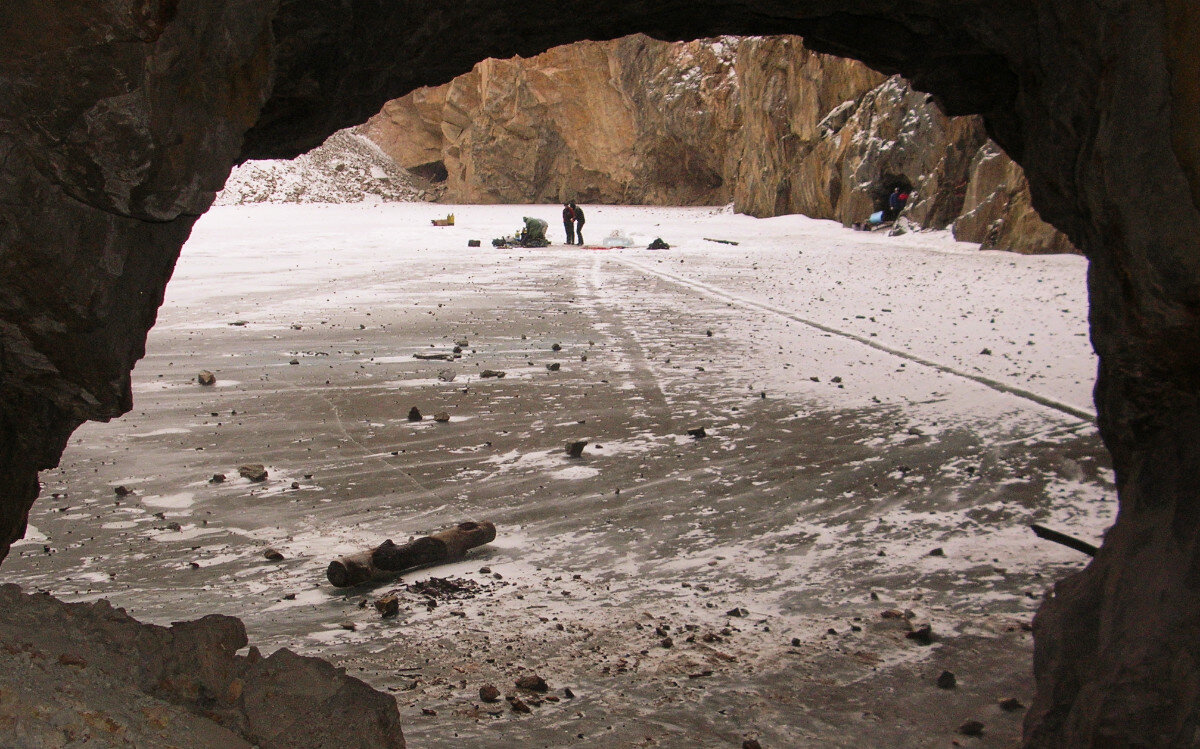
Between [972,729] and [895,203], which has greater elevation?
[895,203]

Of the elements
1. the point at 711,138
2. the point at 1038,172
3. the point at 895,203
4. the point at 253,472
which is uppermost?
the point at 711,138

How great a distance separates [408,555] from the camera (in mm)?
3578

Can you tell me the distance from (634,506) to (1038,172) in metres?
2.13

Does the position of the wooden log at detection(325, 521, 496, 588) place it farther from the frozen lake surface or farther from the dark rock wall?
the dark rock wall

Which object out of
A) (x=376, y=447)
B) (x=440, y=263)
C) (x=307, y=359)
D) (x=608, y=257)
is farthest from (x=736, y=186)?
(x=376, y=447)

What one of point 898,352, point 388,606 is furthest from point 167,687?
point 898,352

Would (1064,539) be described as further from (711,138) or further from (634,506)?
(711,138)

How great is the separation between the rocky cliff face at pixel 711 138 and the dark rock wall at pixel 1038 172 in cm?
1192

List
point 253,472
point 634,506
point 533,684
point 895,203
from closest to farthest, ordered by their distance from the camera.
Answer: point 533,684 → point 634,506 → point 253,472 → point 895,203

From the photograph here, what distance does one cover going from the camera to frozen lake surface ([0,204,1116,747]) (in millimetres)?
2842

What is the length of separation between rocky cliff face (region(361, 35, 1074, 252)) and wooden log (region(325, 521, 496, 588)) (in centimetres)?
1199

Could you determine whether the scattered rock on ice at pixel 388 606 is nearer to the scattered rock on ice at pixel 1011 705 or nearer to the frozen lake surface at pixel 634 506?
the frozen lake surface at pixel 634 506

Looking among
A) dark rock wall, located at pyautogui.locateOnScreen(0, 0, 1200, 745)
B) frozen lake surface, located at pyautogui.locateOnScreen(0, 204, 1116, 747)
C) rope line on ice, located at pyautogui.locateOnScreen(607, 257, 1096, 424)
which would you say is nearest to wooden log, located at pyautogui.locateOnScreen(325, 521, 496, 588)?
Answer: frozen lake surface, located at pyautogui.locateOnScreen(0, 204, 1116, 747)

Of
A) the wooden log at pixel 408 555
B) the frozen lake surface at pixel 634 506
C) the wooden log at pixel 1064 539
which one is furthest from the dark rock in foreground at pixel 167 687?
the wooden log at pixel 1064 539
